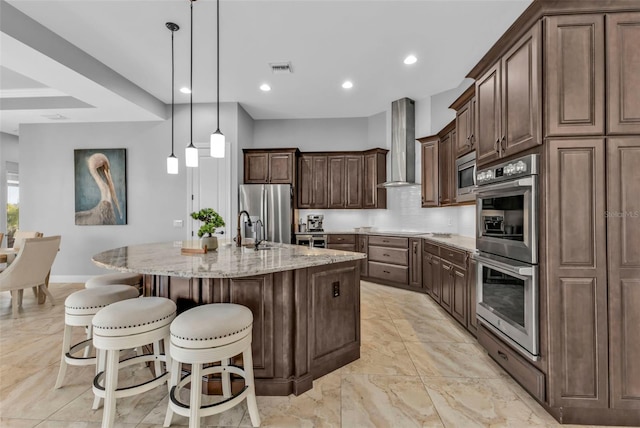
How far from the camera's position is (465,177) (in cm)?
A: 338

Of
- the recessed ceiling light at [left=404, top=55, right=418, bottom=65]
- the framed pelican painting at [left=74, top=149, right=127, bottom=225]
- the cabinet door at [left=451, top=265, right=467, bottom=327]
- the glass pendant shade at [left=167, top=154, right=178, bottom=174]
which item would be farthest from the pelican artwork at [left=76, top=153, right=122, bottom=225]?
the cabinet door at [left=451, top=265, right=467, bottom=327]

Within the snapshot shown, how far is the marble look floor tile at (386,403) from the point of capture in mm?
1773

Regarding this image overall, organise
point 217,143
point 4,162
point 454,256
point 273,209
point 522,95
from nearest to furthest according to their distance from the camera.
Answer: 1. point 522,95
2. point 217,143
3. point 454,256
4. point 273,209
5. point 4,162

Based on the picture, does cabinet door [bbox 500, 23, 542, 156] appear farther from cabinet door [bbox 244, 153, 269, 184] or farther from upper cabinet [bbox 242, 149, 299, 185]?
cabinet door [bbox 244, 153, 269, 184]

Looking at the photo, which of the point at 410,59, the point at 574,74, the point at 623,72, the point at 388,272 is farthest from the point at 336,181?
the point at 623,72

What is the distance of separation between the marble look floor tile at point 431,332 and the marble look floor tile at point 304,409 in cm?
120

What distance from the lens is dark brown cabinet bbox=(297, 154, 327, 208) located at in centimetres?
564

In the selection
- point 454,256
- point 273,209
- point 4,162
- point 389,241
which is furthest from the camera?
point 4,162

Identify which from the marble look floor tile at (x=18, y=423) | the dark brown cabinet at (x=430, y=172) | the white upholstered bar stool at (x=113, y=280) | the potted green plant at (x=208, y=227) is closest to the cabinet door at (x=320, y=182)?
the dark brown cabinet at (x=430, y=172)

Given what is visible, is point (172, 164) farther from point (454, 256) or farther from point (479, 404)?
point (479, 404)

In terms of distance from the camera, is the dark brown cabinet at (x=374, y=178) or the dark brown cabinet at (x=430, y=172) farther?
the dark brown cabinet at (x=374, y=178)

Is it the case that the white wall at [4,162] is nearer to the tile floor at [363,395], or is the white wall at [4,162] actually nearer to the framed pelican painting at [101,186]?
the framed pelican painting at [101,186]

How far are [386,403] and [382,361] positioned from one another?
54cm

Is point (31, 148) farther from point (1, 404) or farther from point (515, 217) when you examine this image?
point (515, 217)
